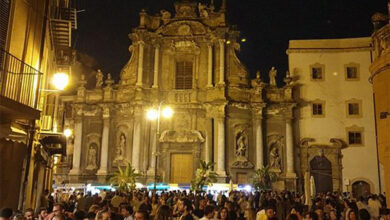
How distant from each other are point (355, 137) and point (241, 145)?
9.28m

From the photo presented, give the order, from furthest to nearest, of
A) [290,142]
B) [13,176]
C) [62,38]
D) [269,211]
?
[290,142] < [62,38] < [13,176] < [269,211]

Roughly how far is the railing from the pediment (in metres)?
22.2

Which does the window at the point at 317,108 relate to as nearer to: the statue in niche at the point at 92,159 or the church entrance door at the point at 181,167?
the church entrance door at the point at 181,167

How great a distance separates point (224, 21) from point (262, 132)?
955 cm

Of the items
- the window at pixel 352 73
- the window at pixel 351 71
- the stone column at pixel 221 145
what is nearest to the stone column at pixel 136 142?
the stone column at pixel 221 145

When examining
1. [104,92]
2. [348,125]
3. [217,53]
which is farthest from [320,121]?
[104,92]

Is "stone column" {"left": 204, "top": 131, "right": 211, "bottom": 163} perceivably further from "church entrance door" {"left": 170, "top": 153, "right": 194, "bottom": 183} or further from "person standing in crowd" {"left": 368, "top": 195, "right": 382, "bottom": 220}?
"person standing in crowd" {"left": 368, "top": 195, "right": 382, "bottom": 220}

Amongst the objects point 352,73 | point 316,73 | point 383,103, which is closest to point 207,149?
point 316,73

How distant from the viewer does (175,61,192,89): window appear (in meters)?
35.6

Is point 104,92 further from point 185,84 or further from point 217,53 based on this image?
point 217,53

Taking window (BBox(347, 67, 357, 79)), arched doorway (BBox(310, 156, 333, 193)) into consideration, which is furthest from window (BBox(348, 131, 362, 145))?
window (BBox(347, 67, 357, 79))

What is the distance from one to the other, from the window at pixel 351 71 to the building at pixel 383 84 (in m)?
18.9

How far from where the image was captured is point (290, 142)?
3338 centimetres

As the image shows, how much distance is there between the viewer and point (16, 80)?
477 inches
